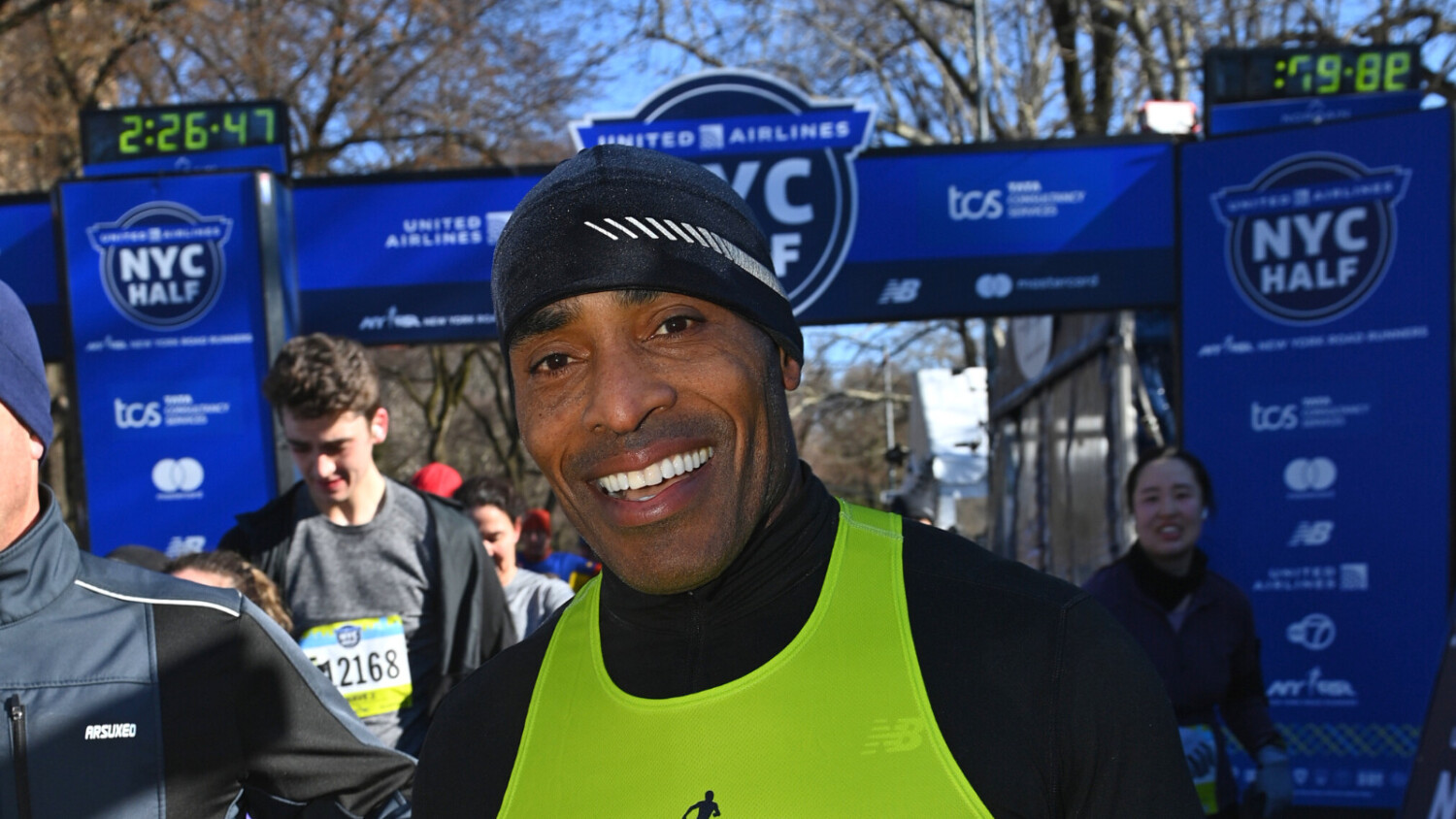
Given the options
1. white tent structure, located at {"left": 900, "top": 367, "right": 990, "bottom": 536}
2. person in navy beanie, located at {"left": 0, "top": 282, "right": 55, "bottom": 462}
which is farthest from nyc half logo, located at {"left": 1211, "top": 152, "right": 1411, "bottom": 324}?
white tent structure, located at {"left": 900, "top": 367, "right": 990, "bottom": 536}

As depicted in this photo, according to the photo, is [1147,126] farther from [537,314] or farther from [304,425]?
[537,314]

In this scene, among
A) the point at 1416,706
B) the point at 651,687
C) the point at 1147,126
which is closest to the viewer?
the point at 651,687

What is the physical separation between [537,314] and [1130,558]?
3.13 metres

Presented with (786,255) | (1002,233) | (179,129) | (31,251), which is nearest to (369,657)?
(786,255)

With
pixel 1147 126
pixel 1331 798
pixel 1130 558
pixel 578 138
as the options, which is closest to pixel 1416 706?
pixel 1331 798

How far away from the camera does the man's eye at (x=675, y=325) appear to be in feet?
4.61

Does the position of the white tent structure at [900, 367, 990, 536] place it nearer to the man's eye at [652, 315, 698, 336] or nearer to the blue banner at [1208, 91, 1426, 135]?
the blue banner at [1208, 91, 1426, 135]

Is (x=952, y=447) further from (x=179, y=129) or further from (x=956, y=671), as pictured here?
(x=956, y=671)

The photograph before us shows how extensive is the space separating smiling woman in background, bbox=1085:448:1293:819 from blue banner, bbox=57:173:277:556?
196 inches

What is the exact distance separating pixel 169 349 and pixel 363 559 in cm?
→ 426

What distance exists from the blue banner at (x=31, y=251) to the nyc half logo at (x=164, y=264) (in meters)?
0.42

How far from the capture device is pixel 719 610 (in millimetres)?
1420

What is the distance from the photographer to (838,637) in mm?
1335

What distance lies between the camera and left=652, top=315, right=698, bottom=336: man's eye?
4.61 ft
